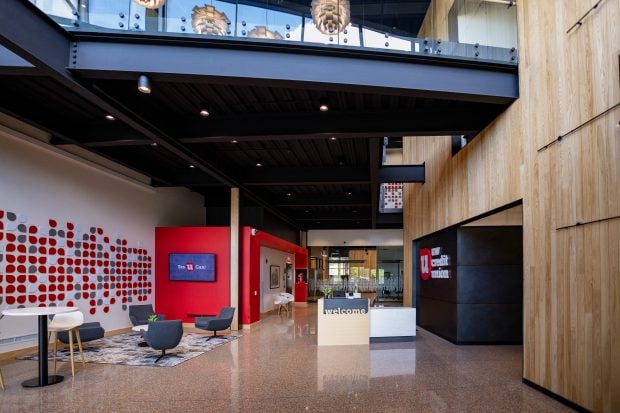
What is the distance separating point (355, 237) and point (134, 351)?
15.4 meters

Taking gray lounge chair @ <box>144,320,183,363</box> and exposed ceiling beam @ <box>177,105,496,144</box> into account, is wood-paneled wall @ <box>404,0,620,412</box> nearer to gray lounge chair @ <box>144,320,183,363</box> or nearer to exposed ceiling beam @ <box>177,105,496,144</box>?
exposed ceiling beam @ <box>177,105,496,144</box>

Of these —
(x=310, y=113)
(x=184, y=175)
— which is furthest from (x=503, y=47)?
(x=184, y=175)

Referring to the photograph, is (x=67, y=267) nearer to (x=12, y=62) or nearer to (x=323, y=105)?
(x=12, y=62)

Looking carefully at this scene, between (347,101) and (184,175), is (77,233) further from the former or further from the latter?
(347,101)

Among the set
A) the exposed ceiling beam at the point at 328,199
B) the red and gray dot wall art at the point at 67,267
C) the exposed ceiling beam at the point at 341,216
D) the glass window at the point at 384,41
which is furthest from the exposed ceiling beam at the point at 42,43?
the exposed ceiling beam at the point at 341,216

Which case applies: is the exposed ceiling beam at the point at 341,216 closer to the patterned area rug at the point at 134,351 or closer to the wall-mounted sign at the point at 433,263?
the wall-mounted sign at the point at 433,263

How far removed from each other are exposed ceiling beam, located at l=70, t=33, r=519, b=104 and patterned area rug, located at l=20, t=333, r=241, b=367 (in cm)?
462

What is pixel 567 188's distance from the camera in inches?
197

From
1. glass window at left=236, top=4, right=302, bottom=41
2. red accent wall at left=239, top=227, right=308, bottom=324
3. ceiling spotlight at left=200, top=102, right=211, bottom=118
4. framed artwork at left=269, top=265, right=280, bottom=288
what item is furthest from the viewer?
framed artwork at left=269, top=265, right=280, bottom=288

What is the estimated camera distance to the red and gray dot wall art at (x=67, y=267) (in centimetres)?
785

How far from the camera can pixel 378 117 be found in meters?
7.44

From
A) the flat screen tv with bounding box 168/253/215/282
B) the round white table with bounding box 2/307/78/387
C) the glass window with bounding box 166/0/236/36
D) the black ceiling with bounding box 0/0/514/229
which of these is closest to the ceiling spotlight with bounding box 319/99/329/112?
the black ceiling with bounding box 0/0/514/229

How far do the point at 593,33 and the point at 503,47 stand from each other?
1.92 meters

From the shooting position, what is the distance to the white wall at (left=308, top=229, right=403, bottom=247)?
73.9ft
